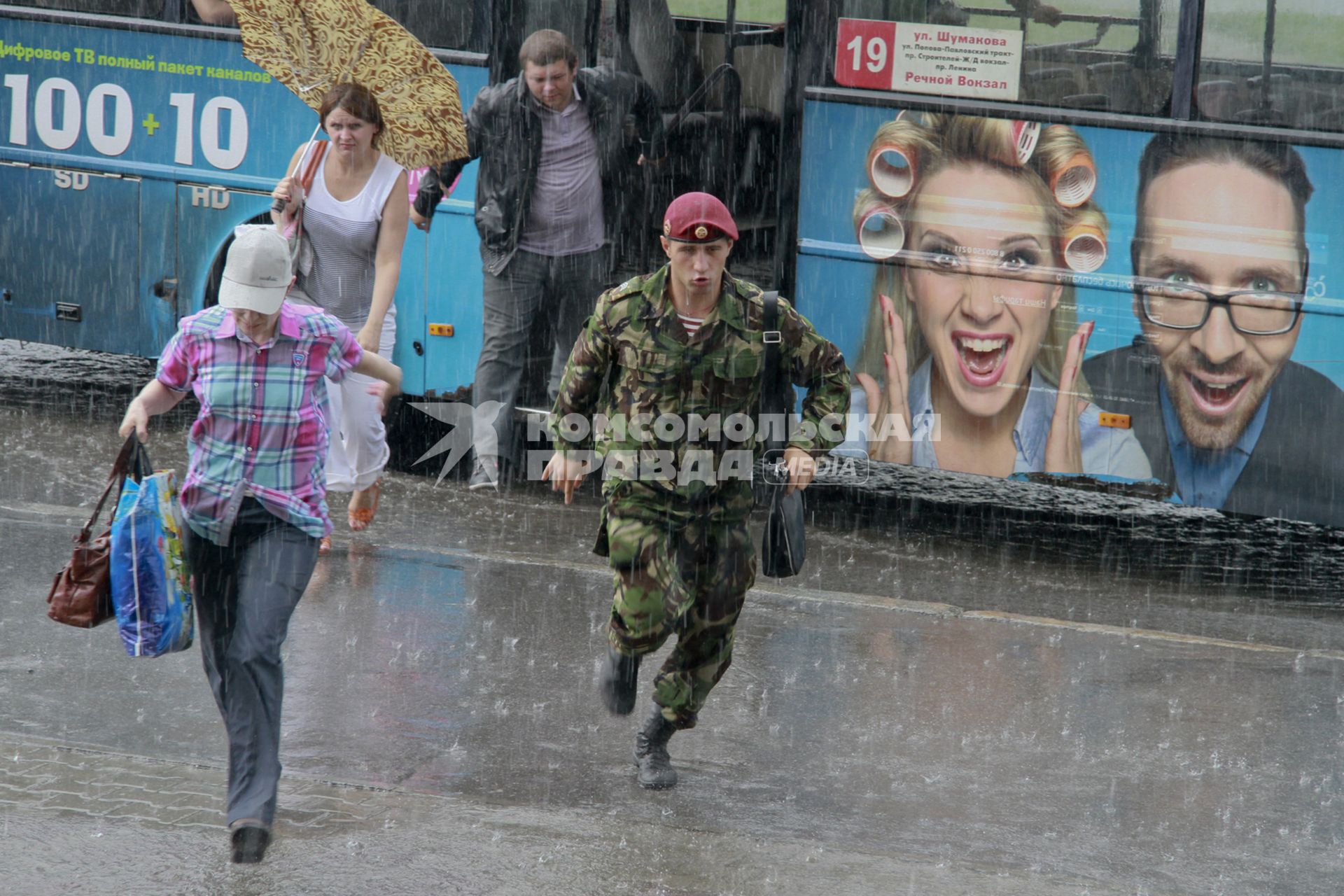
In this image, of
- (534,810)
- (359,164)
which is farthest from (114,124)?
(534,810)

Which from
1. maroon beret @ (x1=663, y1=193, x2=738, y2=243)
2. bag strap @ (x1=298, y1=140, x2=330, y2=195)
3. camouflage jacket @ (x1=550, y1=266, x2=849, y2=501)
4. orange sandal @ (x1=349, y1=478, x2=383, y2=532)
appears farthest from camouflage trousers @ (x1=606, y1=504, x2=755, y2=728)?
bag strap @ (x1=298, y1=140, x2=330, y2=195)

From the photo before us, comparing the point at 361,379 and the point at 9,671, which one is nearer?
the point at 9,671

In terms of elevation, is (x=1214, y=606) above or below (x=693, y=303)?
below

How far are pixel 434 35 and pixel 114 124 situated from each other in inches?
81.4

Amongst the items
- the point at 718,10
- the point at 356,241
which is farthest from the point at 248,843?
the point at 718,10

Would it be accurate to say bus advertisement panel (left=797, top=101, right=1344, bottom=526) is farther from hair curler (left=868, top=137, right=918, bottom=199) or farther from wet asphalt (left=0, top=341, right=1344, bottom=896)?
wet asphalt (left=0, top=341, right=1344, bottom=896)

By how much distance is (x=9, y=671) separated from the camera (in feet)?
19.6

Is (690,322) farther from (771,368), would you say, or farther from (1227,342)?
(1227,342)

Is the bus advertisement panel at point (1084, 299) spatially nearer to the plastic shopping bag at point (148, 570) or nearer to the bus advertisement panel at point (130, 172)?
the bus advertisement panel at point (130, 172)

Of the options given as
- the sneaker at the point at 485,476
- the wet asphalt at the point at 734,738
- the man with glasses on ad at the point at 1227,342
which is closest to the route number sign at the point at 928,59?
the man with glasses on ad at the point at 1227,342

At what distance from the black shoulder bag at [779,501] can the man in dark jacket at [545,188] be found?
381cm

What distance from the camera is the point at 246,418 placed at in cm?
455

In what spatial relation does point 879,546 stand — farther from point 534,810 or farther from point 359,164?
point 534,810

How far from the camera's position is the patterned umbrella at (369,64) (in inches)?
345
